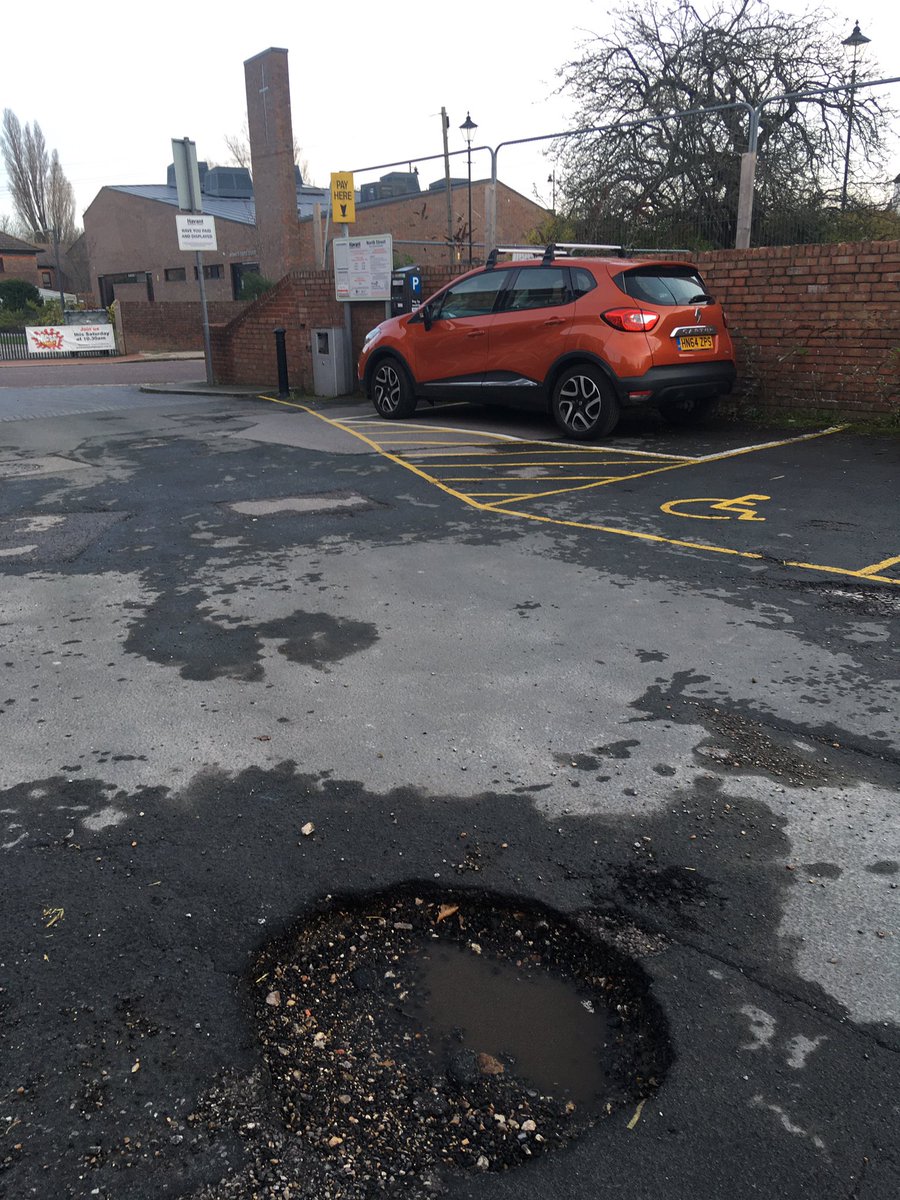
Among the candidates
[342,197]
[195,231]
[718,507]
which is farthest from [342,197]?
[718,507]

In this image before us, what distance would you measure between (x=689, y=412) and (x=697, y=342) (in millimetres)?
1484

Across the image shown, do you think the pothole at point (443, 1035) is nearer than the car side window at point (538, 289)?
Yes

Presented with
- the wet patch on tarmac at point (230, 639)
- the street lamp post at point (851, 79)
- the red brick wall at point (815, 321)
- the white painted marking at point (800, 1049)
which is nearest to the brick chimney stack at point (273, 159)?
the street lamp post at point (851, 79)

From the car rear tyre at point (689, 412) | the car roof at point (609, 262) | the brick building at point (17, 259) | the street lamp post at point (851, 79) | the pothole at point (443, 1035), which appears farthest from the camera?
the brick building at point (17, 259)

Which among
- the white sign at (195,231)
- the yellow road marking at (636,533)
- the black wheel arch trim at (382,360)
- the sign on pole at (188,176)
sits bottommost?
the yellow road marking at (636,533)

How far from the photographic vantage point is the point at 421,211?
42.9m

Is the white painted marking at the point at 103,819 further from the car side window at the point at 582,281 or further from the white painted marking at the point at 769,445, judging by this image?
the car side window at the point at 582,281

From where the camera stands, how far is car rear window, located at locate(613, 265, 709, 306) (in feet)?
32.3

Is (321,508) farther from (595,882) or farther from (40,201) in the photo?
(40,201)

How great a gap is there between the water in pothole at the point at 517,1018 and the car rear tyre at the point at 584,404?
8.24 meters

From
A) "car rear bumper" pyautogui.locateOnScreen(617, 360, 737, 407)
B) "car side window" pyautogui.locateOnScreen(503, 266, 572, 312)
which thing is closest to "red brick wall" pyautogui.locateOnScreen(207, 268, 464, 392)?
"car side window" pyautogui.locateOnScreen(503, 266, 572, 312)

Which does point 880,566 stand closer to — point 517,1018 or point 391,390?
point 517,1018

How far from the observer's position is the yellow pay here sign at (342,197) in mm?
17828

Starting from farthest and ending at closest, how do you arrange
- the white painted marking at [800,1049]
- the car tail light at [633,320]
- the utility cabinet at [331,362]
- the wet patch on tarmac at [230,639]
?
the utility cabinet at [331,362] < the car tail light at [633,320] < the wet patch on tarmac at [230,639] < the white painted marking at [800,1049]
